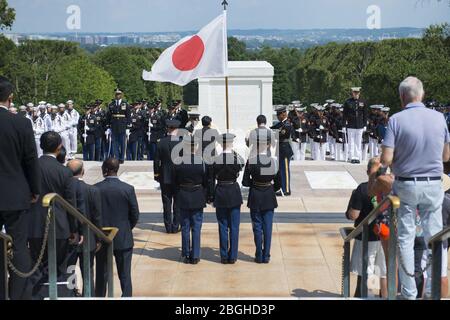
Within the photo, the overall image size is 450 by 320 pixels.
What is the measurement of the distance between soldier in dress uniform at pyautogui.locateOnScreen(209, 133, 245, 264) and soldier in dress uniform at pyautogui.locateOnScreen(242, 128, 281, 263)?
175 millimetres

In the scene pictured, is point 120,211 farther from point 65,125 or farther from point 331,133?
point 65,125

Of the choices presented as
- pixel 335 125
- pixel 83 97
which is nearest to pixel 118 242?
pixel 335 125

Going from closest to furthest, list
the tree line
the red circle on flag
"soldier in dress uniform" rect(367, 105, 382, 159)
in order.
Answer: the red circle on flag
"soldier in dress uniform" rect(367, 105, 382, 159)
the tree line

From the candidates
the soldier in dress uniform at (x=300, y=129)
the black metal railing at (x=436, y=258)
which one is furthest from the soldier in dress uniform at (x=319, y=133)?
the black metal railing at (x=436, y=258)

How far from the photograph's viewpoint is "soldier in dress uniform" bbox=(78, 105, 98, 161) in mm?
23875

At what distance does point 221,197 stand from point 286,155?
4978mm

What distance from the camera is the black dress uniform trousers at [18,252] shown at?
6824 millimetres

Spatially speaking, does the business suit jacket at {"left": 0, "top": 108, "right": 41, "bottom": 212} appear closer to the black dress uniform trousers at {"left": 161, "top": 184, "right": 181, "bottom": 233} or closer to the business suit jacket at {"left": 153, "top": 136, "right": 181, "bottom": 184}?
the business suit jacket at {"left": 153, "top": 136, "right": 181, "bottom": 184}

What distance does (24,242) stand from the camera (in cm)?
691

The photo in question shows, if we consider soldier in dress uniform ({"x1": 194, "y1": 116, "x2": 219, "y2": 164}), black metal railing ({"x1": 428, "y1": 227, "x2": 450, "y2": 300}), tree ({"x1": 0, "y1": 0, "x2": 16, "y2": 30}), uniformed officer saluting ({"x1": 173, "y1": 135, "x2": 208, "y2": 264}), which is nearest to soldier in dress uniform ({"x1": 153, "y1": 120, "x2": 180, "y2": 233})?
soldier in dress uniform ({"x1": 194, "y1": 116, "x2": 219, "y2": 164})

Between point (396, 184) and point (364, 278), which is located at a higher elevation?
point (396, 184)

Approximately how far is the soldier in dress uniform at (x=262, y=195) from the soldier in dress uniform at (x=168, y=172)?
1810 mm

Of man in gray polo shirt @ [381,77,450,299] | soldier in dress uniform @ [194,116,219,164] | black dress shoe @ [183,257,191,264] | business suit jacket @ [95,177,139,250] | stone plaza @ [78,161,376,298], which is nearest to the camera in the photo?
man in gray polo shirt @ [381,77,450,299]
